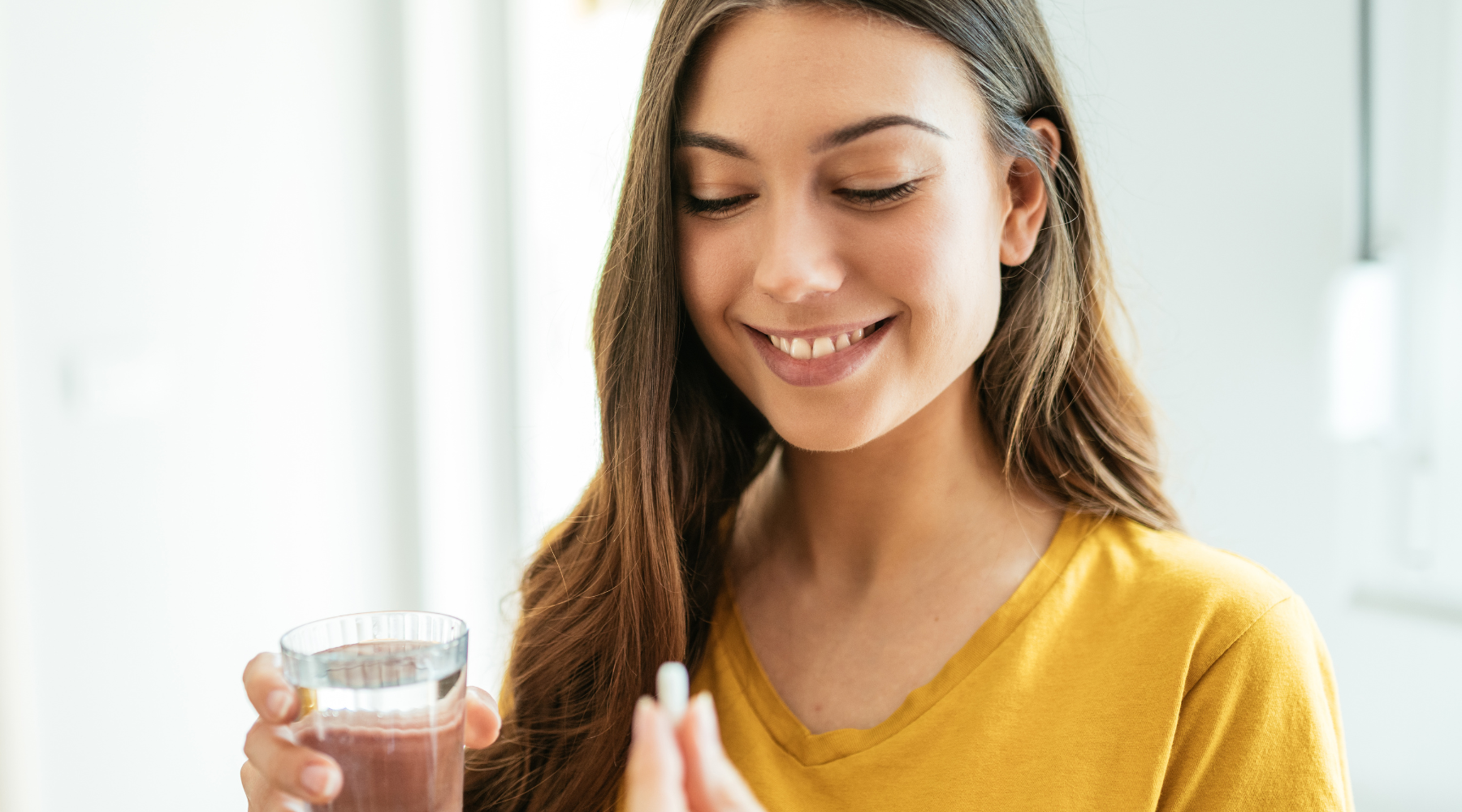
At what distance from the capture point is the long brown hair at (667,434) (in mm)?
1155

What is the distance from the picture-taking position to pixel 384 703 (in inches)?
29.5

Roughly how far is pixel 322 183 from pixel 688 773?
2.40m

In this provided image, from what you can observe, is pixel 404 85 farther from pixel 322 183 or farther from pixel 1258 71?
pixel 1258 71

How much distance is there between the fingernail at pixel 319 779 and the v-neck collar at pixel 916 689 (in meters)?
0.48

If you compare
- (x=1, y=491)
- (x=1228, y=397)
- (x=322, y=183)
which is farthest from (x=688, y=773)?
(x=322, y=183)

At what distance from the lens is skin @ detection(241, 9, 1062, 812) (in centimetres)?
100

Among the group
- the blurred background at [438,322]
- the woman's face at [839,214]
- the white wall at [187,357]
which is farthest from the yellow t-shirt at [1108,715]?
the white wall at [187,357]

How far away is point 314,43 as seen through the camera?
104 inches

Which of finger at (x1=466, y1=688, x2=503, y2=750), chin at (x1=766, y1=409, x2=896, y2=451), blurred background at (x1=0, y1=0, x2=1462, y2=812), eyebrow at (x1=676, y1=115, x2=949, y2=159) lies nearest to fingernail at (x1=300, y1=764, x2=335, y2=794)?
finger at (x1=466, y1=688, x2=503, y2=750)

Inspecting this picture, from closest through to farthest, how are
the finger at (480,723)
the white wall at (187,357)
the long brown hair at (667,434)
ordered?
1. the finger at (480,723)
2. the long brown hair at (667,434)
3. the white wall at (187,357)

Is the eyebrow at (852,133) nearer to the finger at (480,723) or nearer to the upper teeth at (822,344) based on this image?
the upper teeth at (822,344)

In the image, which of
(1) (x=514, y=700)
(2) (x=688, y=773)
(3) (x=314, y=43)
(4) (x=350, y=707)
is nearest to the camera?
(2) (x=688, y=773)

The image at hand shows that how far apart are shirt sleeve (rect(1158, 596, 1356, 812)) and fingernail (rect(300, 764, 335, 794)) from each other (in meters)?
0.72

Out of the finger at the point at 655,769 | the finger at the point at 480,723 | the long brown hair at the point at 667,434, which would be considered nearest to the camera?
the finger at the point at 655,769
